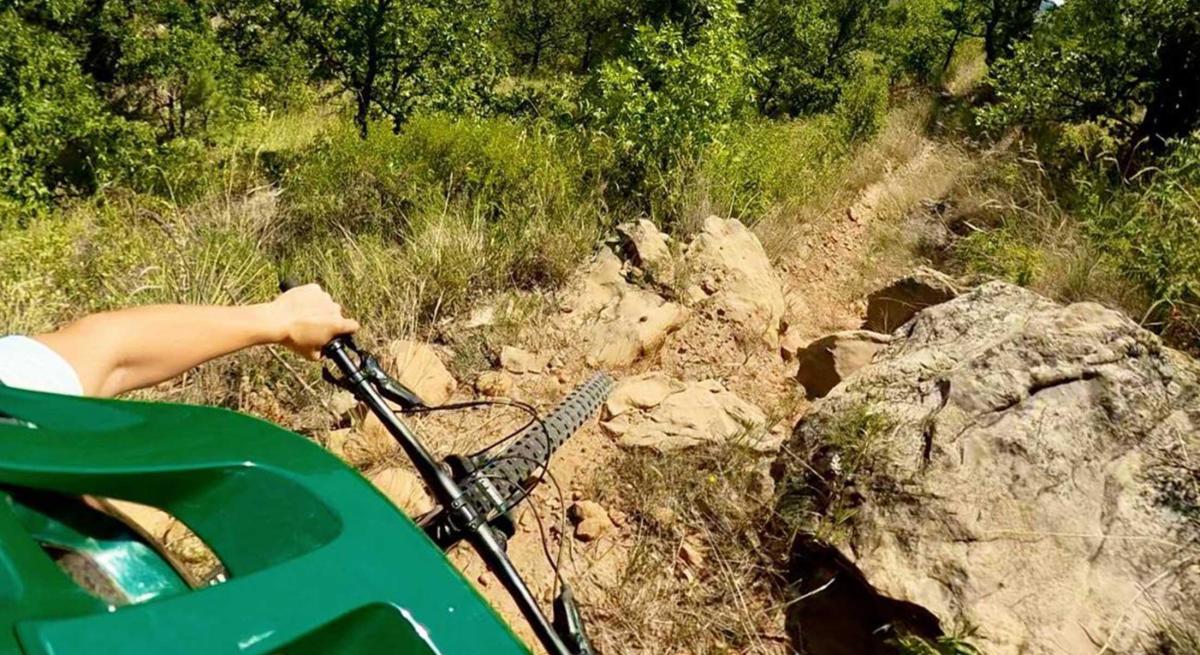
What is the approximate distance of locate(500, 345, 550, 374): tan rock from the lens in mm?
3684

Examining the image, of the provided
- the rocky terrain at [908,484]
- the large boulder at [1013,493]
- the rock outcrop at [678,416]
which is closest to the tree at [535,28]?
the rock outcrop at [678,416]

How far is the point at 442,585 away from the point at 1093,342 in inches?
112

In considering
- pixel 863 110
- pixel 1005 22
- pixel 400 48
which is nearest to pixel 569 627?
pixel 400 48

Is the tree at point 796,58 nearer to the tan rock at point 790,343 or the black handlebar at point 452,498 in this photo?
the tan rock at point 790,343

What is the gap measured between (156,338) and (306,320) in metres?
0.24

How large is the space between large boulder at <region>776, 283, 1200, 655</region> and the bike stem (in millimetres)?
1667

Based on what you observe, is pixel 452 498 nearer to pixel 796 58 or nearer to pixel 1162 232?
pixel 1162 232

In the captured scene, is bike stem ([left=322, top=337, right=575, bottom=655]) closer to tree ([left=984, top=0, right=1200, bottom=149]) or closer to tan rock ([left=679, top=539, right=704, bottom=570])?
tan rock ([left=679, top=539, right=704, bottom=570])

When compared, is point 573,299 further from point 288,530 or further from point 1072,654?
point 288,530

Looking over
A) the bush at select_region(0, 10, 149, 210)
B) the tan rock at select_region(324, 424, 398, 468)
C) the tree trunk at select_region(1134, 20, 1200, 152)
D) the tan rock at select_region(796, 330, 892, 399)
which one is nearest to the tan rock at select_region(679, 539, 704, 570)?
the tan rock at select_region(324, 424, 398, 468)

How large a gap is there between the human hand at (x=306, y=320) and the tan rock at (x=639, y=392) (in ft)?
6.75

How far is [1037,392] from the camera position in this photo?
8.69ft

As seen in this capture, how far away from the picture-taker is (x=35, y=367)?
1.07 meters

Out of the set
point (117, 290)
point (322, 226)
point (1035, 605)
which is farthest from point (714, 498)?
point (322, 226)
